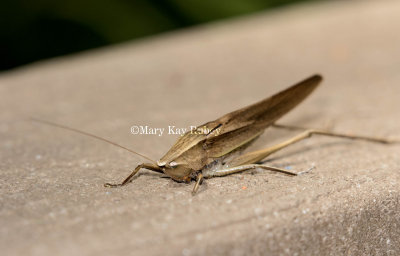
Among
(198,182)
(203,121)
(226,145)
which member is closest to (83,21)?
(203,121)

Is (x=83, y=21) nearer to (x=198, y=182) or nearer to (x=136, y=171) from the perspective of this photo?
(x=136, y=171)

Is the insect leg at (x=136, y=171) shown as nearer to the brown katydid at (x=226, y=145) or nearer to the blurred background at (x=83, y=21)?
the brown katydid at (x=226, y=145)

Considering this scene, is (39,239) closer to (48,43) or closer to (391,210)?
(391,210)

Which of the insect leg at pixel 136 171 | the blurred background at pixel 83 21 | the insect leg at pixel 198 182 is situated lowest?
the insect leg at pixel 198 182

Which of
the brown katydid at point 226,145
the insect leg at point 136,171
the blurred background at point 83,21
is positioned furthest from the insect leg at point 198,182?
the blurred background at point 83,21

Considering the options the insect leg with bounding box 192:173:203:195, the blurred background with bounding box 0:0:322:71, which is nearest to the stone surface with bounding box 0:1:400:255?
the insect leg with bounding box 192:173:203:195

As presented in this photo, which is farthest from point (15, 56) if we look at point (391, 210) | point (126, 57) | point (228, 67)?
point (391, 210)

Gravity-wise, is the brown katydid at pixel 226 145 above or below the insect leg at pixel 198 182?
above
